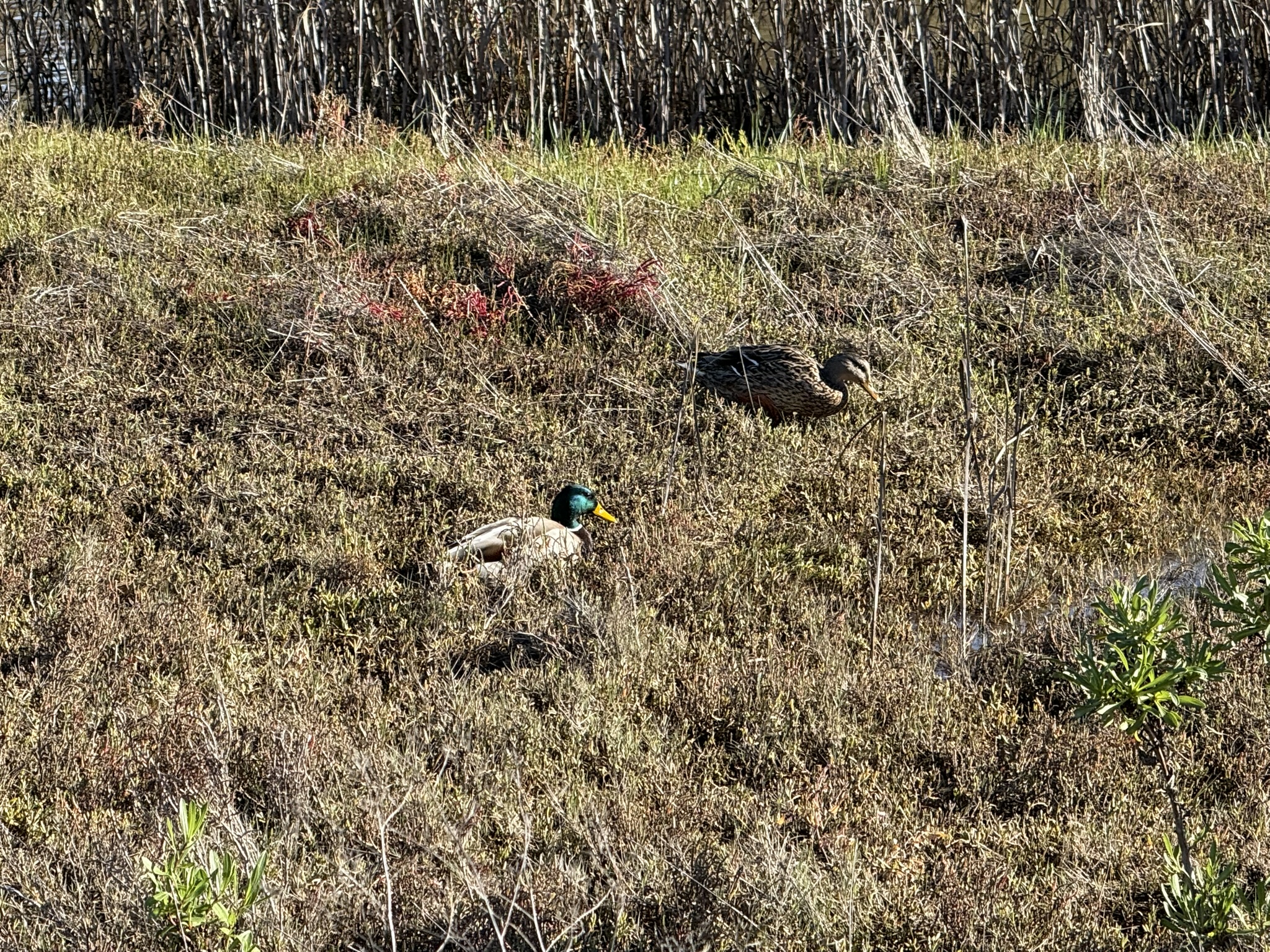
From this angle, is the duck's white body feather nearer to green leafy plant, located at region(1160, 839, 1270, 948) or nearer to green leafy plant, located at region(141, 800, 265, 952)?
green leafy plant, located at region(141, 800, 265, 952)

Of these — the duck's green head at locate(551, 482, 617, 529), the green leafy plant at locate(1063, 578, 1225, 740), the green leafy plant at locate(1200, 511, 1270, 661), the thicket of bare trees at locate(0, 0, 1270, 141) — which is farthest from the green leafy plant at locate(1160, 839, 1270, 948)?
the thicket of bare trees at locate(0, 0, 1270, 141)

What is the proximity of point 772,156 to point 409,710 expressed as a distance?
6.18 m

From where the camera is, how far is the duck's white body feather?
5.36 metres

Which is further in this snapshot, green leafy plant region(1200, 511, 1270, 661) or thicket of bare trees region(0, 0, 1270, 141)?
thicket of bare trees region(0, 0, 1270, 141)

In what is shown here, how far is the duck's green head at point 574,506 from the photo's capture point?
18.8 ft

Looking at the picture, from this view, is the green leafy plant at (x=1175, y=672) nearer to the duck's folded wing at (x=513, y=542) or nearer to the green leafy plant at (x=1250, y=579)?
the green leafy plant at (x=1250, y=579)

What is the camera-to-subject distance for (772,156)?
9.59 m

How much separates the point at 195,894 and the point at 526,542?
274 cm

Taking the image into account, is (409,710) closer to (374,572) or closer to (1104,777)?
(374,572)

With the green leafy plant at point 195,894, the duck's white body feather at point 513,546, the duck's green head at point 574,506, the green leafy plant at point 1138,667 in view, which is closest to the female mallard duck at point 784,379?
the duck's green head at point 574,506

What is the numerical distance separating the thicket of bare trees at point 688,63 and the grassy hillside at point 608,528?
40.4 inches

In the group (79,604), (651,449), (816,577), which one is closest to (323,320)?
(651,449)

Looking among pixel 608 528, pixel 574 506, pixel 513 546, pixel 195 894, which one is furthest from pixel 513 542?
pixel 195 894

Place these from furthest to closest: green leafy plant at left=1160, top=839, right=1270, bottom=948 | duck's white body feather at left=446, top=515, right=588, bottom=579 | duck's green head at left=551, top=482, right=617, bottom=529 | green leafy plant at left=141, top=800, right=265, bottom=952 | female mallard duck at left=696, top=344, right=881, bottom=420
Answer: female mallard duck at left=696, top=344, right=881, bottom=420 < duck's green head at left=551, top=482, right=617, bottom=529 < duck's white body feather at left=446, top=515, right=588, bottom=579 < green leafy plant at left=1160, top=839, right=1270, bottom=948 < green leafy plant at left=141, top=800, right=265, bottom=952
